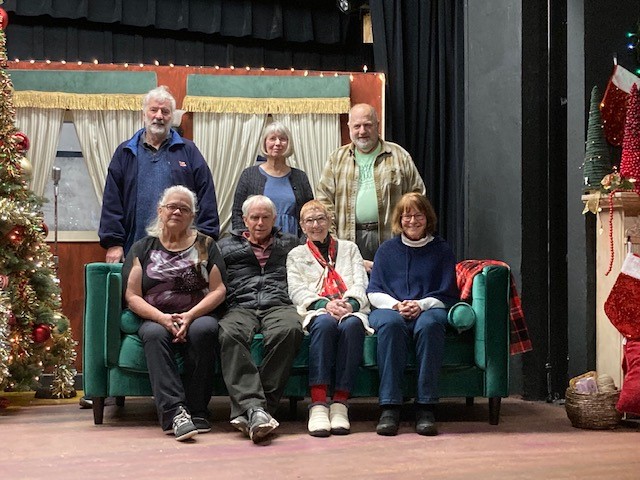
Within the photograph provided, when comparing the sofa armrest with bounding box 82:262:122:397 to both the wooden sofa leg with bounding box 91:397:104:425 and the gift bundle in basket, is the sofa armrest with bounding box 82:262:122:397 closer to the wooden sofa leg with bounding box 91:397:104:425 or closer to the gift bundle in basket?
the wooden sofa leg with bounding box 91:397:104:425

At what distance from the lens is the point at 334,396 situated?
385 centimetres

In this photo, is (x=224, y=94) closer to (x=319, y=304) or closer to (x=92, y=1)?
(x=92, y=1)

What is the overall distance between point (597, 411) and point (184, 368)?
1733mm

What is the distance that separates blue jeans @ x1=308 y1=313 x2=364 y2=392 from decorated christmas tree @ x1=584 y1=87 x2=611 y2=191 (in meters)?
1.30

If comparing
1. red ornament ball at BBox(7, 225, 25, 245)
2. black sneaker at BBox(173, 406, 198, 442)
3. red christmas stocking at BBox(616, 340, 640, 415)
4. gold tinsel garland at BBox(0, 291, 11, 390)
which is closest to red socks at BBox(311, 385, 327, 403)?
black sneaker at BBox(173, 406, 198, 442)

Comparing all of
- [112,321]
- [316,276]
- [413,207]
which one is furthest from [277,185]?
[112,321]

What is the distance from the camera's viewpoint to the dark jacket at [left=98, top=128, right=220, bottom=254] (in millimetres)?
4488

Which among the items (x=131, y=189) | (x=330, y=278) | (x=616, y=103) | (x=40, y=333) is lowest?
(x=40, y=333)

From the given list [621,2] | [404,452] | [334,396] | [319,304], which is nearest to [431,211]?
[319,304]

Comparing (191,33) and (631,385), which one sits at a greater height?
(191,33)

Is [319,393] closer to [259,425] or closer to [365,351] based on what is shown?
[365,351]

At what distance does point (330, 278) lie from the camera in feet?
13.5

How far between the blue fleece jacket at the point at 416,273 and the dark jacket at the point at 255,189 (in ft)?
2.16

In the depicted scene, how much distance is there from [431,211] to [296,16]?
12.1 ft
